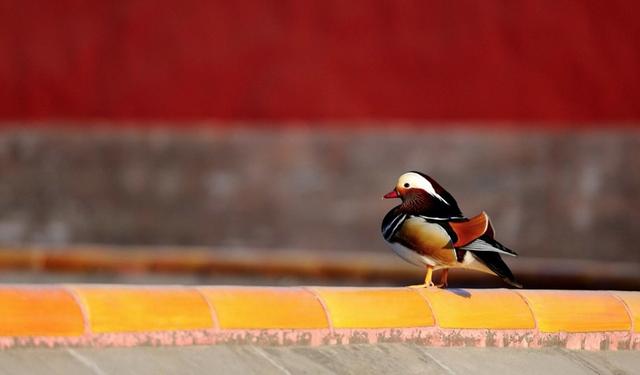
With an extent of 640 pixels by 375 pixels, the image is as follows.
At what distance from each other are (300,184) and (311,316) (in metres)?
7.12

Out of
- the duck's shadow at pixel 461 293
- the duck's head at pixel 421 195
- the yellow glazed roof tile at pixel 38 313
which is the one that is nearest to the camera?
the yellow glazed roof tile at pixel 38 313

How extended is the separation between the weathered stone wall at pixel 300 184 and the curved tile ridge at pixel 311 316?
5.77m

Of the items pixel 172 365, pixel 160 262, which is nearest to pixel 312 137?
pixel 160 262

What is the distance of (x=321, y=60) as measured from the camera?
10.2 meters

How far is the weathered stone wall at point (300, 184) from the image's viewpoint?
32.3 feet

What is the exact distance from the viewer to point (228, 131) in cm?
1052

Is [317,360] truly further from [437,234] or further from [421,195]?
[421,195]

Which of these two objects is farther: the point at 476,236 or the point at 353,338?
the point at 476,236

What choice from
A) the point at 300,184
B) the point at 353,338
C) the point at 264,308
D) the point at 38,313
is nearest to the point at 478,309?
the point at 353,338

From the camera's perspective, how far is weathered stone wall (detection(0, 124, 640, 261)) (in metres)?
9.86

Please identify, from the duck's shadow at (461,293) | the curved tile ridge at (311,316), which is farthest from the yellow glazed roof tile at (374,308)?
the duck's shadow at (461,293)

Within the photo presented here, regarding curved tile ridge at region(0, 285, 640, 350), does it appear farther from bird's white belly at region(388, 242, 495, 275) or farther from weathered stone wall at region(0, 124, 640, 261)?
weathered stone wall at region(0, 124, 640, 261)

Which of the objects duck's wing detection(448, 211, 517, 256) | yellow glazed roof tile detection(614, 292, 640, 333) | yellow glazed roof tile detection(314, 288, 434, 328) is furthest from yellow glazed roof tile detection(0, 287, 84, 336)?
yellow glazed roof tile detection(614, 292, 640, 333)

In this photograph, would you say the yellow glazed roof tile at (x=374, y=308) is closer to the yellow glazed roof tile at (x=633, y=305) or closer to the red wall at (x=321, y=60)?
the yellow glazed roof tile at (x=633, y=305)
